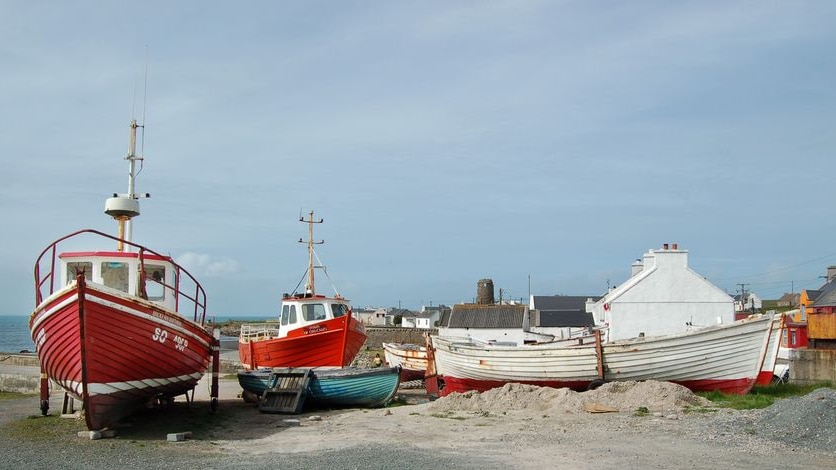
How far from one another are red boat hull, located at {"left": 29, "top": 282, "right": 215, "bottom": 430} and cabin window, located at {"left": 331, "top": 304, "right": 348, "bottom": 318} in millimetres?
A: 10329

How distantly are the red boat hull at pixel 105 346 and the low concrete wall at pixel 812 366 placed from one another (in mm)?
18046

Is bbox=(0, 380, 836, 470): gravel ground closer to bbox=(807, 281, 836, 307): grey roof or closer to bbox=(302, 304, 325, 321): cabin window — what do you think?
bbox=(302, 304, 325, 321): cabin window

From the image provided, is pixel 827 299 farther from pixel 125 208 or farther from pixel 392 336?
pixel 392 336

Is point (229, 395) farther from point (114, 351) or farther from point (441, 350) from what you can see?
point (114, 351)

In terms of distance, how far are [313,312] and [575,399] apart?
35.9ft

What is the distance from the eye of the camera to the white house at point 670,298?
95.7ft

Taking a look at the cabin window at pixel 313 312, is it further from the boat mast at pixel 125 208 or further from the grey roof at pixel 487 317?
the grey roof at pixel 487 317

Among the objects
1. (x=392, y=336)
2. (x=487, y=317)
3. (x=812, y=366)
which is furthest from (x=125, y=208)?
(x=392, y=336)

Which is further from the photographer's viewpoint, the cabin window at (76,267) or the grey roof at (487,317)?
the grey roof at (487,317)

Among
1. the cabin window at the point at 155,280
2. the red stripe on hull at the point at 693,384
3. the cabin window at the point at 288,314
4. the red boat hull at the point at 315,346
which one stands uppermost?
the cabin window at the point at 155,280

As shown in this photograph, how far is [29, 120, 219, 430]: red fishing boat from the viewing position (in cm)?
1355

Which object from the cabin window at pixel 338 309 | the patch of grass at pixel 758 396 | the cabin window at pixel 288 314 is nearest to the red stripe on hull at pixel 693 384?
the patch of grass at pixel 758 396

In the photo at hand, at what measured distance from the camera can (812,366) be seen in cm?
2255

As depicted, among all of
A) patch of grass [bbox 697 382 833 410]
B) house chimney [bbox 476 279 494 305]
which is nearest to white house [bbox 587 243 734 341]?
patch of grass [bbox 697 382 833 410]
